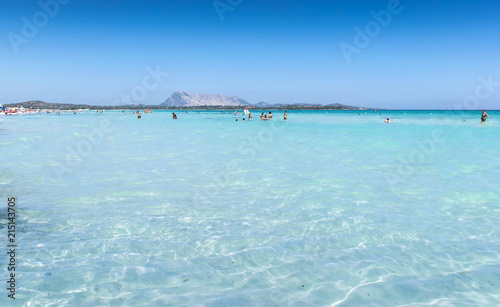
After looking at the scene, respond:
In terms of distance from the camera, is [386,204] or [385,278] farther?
[386,204]

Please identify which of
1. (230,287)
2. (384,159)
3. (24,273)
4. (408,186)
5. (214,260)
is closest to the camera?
(230,287)

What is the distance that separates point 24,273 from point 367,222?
741cm

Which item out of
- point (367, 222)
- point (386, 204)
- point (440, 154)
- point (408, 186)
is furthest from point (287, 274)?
point (440, 154)

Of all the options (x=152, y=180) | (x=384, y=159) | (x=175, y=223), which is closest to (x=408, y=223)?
(x=175, y=223)

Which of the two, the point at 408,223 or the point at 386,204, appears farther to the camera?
the point at 386,204

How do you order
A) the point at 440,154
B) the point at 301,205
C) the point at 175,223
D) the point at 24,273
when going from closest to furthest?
the point at 24,273
the point at 175,223
the point at 301,205
the point at 440,154

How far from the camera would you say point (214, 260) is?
6.02 m

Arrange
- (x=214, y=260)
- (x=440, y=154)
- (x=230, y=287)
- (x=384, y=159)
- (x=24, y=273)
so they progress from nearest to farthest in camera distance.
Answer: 1. (x=230, y=287)
2. (x=24, y=273)
3. (x=214, y=260)
4. (x=384, y=159)
5. (x=440, y=154)

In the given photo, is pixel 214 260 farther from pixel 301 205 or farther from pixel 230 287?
pixel 301 205

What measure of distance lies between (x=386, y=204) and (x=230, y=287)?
621cm

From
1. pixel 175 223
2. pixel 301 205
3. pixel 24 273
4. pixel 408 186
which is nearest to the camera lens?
pixel 24 273

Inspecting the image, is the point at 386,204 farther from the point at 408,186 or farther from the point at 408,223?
the point at 408,186

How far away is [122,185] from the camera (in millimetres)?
11586

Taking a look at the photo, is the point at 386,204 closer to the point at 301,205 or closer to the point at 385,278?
the point at 301,205
